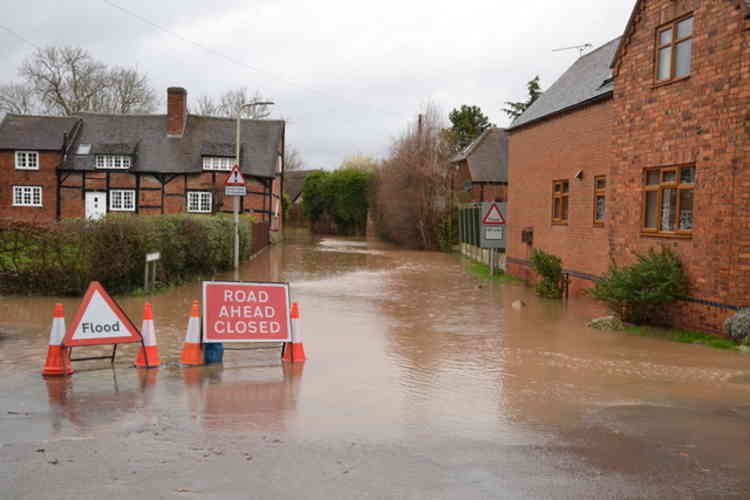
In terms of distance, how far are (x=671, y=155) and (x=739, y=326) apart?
11.7 ft

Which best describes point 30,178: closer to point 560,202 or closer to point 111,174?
point 111,174

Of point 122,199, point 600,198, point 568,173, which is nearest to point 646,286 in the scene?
point 600,198

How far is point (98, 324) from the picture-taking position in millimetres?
8602

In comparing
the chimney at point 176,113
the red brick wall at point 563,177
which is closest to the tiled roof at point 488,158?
the chimney at point 176,113

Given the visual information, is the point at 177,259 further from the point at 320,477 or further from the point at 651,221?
the point at 320,477

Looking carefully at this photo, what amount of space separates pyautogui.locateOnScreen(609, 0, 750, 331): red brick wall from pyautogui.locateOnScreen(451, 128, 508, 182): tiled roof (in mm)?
28721

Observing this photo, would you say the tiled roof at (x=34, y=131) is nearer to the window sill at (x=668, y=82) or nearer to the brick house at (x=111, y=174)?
the brick house at (x=111, y=174)

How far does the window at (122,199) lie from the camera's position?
4066 centimetres

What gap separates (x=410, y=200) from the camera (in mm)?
→ 40938

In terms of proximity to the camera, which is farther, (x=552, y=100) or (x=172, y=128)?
(x=172, y=128)

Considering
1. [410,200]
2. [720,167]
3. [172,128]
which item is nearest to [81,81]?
[172,128]

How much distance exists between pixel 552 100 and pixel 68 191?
30.7 meters

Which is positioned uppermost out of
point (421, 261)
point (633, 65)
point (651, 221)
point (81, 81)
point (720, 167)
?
point (81, 81)

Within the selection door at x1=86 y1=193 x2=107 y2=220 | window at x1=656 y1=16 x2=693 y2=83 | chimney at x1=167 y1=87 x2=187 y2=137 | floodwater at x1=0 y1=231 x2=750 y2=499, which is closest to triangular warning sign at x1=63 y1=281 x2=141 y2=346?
floodwater at x1=0 y1=231 x2=750 y2=499
